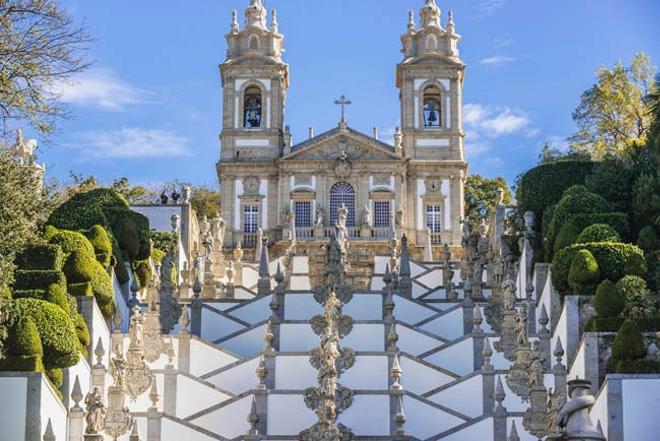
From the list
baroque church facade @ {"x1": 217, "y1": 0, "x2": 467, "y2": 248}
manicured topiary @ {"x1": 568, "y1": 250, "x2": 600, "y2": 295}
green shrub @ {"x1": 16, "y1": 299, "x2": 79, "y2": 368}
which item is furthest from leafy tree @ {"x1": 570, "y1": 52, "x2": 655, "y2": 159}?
green shrub @ {"x1": 16, "y1": 299, "x2": 79, "y2": 368}

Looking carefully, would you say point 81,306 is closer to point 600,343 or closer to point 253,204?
point 600,343

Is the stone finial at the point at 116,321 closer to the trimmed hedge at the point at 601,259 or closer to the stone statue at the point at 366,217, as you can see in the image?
the trimmed hedge at the point at 601,259

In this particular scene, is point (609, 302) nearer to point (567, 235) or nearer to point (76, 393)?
point (567, 235)

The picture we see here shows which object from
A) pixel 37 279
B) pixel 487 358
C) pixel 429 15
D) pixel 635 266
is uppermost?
pixel 429 15

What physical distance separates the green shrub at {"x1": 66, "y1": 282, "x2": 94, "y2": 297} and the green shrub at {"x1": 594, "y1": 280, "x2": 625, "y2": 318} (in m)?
→ 10.7

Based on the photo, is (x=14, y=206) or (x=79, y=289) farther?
(x=79, y=289)

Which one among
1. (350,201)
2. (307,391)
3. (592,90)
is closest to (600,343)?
(307,391)

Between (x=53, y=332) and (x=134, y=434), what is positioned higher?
(x=53, y=332)

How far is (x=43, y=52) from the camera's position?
101 ft

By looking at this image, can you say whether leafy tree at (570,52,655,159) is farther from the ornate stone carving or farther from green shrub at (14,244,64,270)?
green shrub at (14,244,64,270)

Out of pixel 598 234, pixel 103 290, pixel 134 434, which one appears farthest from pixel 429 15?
pixel 134 434

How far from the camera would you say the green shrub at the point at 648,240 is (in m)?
38.8

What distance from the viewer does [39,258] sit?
35.5 m

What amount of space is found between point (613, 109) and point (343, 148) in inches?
475
